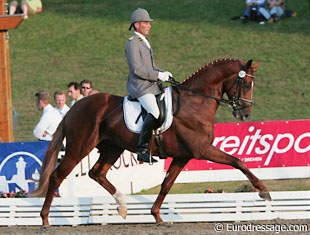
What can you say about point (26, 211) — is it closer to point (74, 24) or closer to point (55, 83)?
point (55, 83)

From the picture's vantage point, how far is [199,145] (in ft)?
33.9

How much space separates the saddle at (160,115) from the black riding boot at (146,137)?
96 millimetres

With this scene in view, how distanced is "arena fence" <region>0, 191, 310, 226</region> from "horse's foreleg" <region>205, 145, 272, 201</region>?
62 cm

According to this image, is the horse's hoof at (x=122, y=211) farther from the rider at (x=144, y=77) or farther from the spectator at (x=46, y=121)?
the spectator at (x=46, y=121)

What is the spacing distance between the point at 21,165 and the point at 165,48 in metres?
14.6

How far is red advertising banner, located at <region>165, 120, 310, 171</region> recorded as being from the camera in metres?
14.0

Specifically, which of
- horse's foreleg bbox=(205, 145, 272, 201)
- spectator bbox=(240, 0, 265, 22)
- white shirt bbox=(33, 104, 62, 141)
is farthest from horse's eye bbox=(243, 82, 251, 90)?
spectator bbox=(240, 0, 265, 22)

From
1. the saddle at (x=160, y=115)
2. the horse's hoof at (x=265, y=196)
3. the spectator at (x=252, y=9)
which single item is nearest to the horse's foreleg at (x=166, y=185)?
the saddle at (x=160, y=115)

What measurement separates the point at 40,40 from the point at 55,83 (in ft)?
13.6

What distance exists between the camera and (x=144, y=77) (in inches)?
412

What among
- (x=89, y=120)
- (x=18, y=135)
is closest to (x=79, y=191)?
(x=89, y=120)

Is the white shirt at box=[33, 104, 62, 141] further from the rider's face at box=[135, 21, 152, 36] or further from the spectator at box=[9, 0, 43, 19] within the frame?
the spectator at box=[9, 0, 43, 19]

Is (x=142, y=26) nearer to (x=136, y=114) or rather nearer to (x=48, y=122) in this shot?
(x=136, y=114)

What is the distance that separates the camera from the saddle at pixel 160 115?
Result: 34.3 ft
